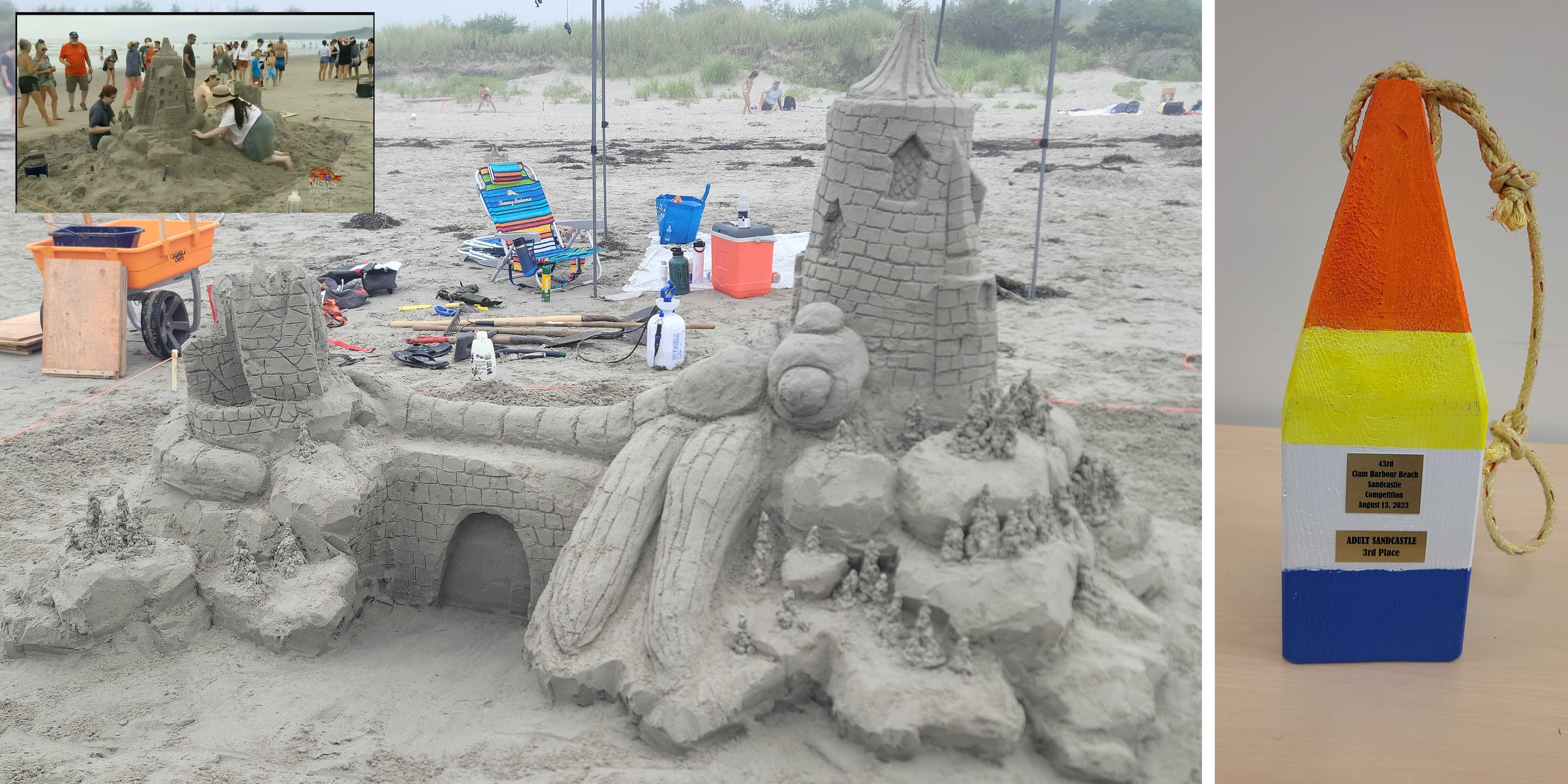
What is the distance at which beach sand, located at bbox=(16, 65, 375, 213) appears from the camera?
420 centimetres

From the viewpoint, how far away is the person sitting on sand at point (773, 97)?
9.66 meters

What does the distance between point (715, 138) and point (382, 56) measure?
7.95 meters

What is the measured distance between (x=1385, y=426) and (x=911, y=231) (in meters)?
1.64

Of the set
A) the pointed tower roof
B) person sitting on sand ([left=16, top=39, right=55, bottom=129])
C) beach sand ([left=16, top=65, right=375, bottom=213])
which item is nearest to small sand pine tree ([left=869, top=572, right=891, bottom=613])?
the pointed tower roof

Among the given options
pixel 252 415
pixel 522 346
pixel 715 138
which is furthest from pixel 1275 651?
pixel 715 138

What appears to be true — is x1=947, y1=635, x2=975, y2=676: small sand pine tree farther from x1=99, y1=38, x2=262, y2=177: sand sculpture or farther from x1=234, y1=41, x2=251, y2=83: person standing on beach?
x1=99, y1=38, x2=262, y2=177: sand sculpture

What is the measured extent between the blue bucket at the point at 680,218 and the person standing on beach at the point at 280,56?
622 centimetres

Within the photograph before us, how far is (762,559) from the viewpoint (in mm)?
3783

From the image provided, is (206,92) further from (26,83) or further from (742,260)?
(742,260)

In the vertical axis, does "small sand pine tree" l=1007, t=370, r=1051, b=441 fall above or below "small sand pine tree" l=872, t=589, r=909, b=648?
above

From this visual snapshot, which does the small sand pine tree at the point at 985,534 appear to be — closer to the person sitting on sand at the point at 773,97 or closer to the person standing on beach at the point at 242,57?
the person standing on beach at the point at 242,57

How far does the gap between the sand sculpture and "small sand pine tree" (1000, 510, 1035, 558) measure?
3287 millimetres

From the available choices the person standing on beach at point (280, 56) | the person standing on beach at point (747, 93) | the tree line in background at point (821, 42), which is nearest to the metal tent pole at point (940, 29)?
the tree line in background at point (821, 42)

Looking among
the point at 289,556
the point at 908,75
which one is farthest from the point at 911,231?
the point at 289,556
